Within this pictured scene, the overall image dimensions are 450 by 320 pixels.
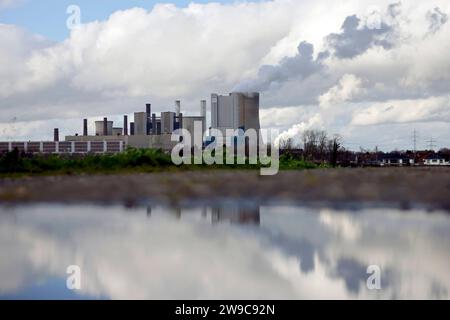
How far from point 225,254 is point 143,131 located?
341 ft

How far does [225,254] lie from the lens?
12.9 m

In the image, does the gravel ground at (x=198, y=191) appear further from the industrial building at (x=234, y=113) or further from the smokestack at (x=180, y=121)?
the smokestack at (x=180, y=121)

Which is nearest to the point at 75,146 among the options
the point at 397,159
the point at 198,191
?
the point at 397,159

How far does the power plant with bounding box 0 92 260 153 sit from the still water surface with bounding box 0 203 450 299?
58831 millimetres

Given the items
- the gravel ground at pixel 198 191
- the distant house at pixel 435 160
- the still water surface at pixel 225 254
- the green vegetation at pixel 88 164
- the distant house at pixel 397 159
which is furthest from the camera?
the distant house at pixel 435 160

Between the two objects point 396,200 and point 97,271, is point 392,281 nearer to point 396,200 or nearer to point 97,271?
point 97,271

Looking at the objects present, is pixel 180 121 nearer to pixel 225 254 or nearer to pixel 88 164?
pixel 88 164

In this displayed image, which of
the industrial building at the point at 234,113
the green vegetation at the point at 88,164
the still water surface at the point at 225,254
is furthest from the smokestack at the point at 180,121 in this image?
the still water surface at the point at 225,254

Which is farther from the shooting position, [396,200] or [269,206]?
[396,200]

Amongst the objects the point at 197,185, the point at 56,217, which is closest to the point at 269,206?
the point at 56,217

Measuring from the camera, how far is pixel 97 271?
11.7 meters

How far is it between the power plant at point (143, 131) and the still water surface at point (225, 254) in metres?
58.8

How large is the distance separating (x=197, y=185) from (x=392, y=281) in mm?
18062

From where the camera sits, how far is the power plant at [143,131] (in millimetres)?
78375
